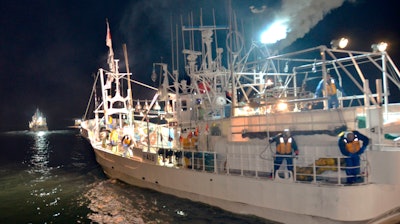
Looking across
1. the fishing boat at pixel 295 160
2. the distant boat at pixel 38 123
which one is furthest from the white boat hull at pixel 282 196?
the distant boat at pixel 38 123

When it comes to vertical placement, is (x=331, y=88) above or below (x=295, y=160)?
above

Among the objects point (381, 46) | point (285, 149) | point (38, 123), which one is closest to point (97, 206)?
point (285, 149)

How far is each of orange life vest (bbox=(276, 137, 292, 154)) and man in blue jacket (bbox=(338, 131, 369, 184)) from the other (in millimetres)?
1680

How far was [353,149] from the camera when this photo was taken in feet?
32.4

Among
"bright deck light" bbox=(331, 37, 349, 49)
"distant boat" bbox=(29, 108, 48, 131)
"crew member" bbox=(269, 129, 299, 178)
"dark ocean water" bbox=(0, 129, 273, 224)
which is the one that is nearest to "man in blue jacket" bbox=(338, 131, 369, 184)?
"crew member" bbox=(269, 129, 299, 178)

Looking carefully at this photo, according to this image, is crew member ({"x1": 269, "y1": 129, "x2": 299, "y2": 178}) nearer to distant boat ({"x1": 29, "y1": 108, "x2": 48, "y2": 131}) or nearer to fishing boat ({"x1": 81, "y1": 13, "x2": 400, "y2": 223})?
fishing boat ({"x1": 81, "y1": 13, "x2": 400, "y2": 223})

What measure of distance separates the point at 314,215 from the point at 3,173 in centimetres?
2587

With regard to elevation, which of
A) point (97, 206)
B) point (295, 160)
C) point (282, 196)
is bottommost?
point (97, 206)

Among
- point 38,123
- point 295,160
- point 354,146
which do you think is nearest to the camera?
point 354,146

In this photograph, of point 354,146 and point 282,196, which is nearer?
point 354,146

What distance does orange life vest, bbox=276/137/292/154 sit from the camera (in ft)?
36.4

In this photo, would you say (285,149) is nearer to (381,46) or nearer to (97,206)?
(381,46)

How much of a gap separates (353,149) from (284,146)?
86.6 inches

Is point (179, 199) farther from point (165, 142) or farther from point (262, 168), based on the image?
point (165, 142)
